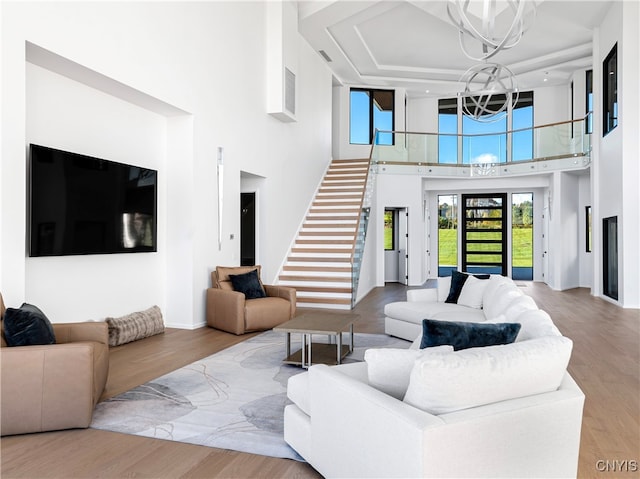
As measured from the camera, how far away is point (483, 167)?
44.9 feet

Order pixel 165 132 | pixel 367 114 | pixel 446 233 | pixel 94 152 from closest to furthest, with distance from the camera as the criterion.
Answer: pixel 94 152
pixel 165 132
pixel 367 114
pixel 446 233

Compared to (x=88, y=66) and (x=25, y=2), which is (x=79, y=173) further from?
(x=25, y=2)

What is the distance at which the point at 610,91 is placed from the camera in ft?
31.8

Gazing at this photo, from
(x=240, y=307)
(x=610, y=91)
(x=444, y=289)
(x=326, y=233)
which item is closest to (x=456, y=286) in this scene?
(x=444, y=289)

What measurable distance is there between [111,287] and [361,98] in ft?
36.4

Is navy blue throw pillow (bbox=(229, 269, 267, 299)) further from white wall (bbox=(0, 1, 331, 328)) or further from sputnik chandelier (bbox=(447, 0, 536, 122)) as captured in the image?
sputnik chandelier (bbox=(447, 0, 536, 122))

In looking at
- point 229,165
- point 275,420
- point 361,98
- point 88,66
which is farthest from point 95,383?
point 361,98

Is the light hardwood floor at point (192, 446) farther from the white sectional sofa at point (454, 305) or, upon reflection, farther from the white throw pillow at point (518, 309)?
the white sectional sofa at point (454, 305)

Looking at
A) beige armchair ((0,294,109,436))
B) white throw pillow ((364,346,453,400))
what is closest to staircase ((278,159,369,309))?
beige armchair ((0,294,109,436))

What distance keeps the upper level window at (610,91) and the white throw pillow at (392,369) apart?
9.03 meters

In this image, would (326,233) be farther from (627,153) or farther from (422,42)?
(627,153)

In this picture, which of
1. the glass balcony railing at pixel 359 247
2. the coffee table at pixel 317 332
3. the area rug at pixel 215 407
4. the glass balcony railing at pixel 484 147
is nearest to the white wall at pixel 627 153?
the glass balcony railing at pixel 484 147

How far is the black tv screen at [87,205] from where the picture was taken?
4664 mm

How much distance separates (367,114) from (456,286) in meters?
9.96
